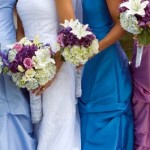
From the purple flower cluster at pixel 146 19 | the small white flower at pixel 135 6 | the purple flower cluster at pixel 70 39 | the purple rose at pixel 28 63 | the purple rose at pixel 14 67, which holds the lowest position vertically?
the purple rose at pixel 14 67

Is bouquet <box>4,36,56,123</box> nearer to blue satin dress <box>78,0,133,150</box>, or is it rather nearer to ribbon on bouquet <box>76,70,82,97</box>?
ribbon on bouquet <box>76,70,82,97</box>

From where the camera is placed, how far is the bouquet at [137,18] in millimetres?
2186

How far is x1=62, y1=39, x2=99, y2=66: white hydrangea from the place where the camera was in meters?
2.24

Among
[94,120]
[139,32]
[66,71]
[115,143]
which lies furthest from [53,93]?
[139,32]

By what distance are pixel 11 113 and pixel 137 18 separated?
3.19 feet

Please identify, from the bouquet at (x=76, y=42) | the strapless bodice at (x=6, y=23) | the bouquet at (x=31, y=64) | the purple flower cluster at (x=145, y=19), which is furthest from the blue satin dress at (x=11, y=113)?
the purple flower cluster at (x=145, y=19)

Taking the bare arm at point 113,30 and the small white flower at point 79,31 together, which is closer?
the small white flower at point 79,31

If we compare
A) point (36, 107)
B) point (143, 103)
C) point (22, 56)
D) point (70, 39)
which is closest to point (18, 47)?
point (22, 56)

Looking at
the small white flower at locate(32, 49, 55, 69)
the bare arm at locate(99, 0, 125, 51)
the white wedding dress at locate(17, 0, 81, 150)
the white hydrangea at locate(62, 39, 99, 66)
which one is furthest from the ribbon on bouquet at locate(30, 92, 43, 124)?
A: the bare arm at locate(99, 0, 125, 51)

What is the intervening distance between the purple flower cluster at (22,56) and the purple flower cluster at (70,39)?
17 cm

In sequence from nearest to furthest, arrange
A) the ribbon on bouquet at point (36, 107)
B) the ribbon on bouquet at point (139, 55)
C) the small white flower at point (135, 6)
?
the small white flower at point (135, 6), the ribbon on bouquet at point (139, 55), the ribbon on bouquet at point (36, 107)

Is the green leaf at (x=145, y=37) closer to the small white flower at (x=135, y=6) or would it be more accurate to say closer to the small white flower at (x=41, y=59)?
the small white flower at (x=135, y=6)

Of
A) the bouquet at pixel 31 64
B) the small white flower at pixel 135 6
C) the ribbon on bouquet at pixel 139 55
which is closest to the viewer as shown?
the small white flower at pixel 135 6

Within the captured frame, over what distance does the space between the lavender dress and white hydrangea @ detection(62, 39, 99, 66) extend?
443 millimetres
